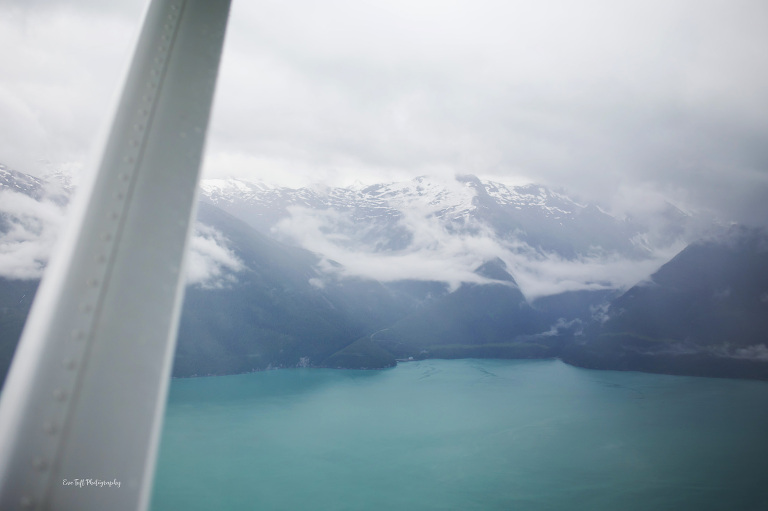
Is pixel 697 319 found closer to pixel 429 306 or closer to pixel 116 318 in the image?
pixel 429 306

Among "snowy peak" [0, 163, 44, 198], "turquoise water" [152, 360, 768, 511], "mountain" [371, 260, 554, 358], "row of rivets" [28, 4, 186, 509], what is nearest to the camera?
"row of rivets" [28, 4, 186, 509]

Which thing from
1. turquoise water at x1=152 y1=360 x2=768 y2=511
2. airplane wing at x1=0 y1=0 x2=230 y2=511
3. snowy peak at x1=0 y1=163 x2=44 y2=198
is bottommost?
turquoise water at x1=152 y1=360 x2=768 y2=511

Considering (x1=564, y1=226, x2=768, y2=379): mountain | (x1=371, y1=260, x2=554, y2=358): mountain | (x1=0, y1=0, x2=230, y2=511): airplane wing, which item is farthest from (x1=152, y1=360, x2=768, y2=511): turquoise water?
(x1=0, y1=0, x2=230, y2=511): airplane wing

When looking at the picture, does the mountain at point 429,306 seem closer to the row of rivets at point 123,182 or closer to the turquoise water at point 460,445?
the turquoise water at point 460,445

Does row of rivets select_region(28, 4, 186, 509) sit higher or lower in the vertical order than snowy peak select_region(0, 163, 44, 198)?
lower

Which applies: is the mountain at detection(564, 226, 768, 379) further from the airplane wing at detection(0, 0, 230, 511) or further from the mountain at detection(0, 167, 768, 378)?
the airplane wing at detection(0, 0, 230, 511)

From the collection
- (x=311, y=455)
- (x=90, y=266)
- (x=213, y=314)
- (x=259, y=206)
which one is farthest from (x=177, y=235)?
(x=259, y=206)

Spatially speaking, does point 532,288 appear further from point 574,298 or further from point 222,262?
point 222,262

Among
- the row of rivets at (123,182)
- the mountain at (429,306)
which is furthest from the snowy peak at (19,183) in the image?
the row of rivets at (123,182)

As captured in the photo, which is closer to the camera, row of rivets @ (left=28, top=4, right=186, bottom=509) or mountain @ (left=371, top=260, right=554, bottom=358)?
row of rivets @ (left=28, top=4, right=186, bottom=509)
